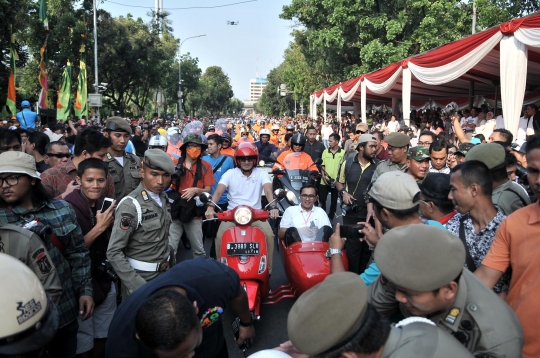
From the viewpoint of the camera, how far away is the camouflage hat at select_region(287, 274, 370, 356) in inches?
59.8

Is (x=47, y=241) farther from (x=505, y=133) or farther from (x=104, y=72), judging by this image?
(x=104, y=72)

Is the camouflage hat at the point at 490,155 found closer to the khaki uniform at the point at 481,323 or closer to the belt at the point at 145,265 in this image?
the khaki uniform at the point at 481,323

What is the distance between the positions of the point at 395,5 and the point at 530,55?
15.5 meters

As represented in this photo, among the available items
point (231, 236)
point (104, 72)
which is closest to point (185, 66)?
point (104, 72)

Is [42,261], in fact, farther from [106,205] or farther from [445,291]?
[445,291]

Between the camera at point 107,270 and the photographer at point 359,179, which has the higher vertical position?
the photographer at point 359,179

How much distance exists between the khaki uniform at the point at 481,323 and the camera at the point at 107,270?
2462mm

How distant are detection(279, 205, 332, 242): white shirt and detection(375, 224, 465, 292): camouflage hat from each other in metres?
3.35

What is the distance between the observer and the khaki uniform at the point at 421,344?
61.6 inches

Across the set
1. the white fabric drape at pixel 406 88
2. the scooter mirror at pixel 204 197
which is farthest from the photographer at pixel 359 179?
the white fabric drape at pixel 406 88

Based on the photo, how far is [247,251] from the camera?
446 cm

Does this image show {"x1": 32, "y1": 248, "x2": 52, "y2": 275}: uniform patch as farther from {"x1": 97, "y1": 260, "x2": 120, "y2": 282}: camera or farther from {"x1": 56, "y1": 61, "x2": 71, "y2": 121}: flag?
{"x1": 56, "y1": 61, "x2": 71, "y2": 121}: flag

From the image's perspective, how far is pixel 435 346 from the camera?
1577 millimetres

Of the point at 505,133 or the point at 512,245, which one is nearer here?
the point at 512,245
